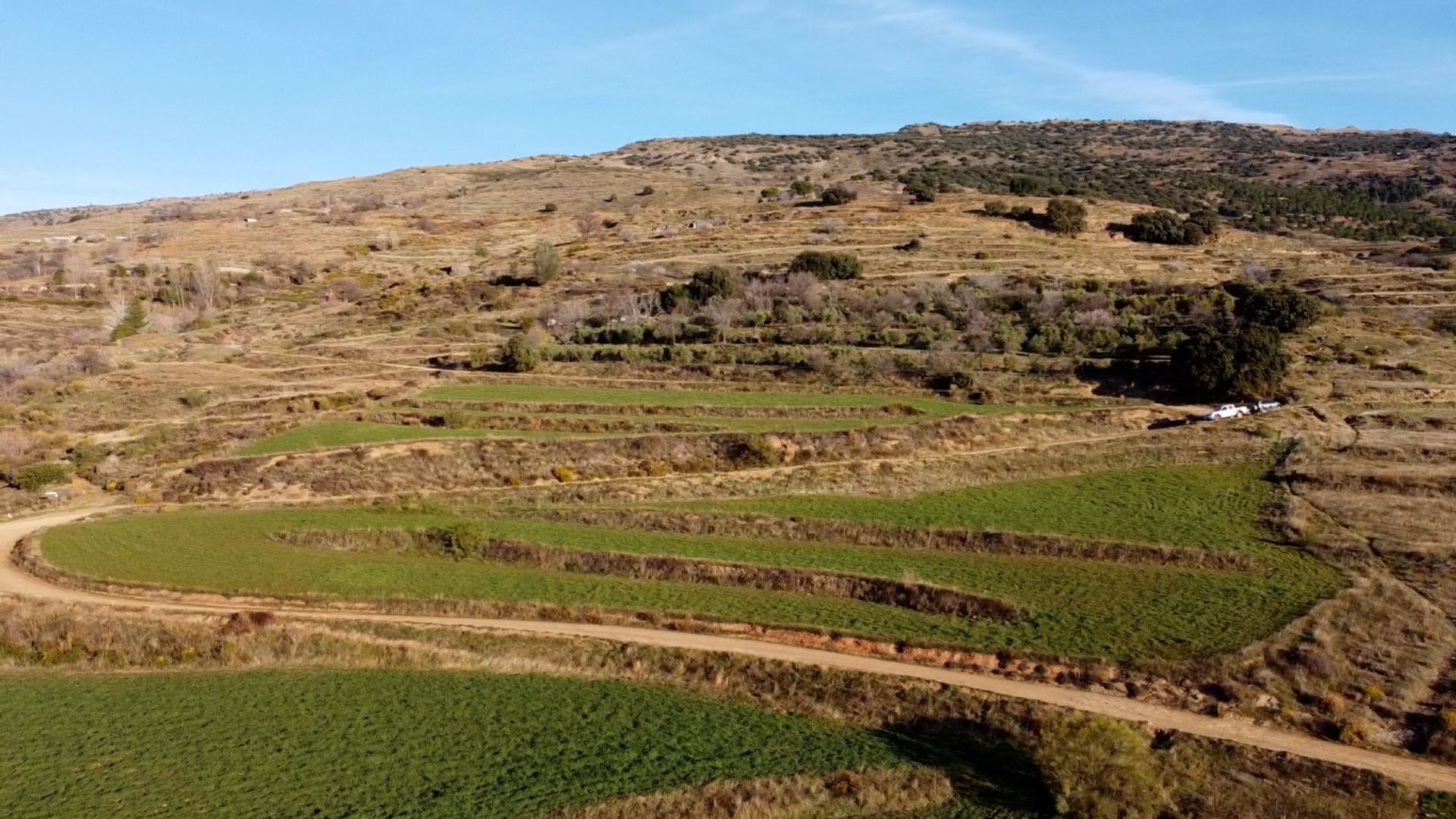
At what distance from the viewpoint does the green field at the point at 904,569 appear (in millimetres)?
21125

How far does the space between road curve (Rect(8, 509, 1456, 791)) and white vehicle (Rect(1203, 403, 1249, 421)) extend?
25230 millimetres

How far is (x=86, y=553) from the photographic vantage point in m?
26.8

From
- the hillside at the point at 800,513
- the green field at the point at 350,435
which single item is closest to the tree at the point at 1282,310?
the hillside at the point at 800,513

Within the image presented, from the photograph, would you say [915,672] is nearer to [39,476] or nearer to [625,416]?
[625,416]

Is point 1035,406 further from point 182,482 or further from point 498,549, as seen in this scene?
point 182,482

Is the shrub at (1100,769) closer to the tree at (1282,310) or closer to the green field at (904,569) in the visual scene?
the green field at (904,569)

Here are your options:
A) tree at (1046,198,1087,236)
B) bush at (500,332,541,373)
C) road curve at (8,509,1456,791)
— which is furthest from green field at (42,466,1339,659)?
tree at (1046,198,1087,236)

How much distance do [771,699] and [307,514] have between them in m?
20.0

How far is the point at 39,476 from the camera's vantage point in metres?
35.2

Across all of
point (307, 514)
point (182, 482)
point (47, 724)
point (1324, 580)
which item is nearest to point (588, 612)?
point (47, 724)

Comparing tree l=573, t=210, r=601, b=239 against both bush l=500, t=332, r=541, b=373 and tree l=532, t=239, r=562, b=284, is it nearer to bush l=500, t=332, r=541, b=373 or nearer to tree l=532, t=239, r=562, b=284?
tree l=532, t=239, r=562, b=284

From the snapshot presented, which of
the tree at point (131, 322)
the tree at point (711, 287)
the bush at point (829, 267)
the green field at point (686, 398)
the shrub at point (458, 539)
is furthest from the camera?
the tree at point (131, 322)

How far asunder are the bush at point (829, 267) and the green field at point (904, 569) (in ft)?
131

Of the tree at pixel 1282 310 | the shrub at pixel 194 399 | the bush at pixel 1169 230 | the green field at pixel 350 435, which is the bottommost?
the green field at pixel 350 435
